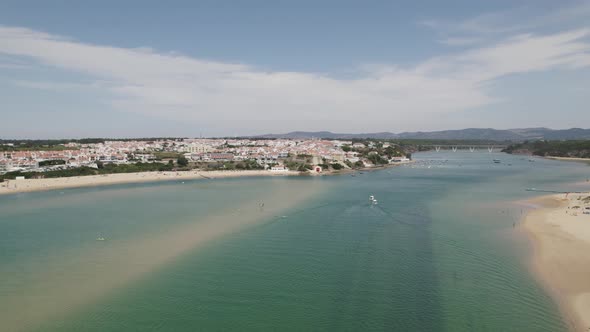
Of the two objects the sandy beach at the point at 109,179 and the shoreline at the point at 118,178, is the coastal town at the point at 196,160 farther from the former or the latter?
the sandy beach at the point at 109,179

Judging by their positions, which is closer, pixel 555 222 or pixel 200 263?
pixel 200 263

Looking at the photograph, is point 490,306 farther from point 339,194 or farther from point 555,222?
point 339,194

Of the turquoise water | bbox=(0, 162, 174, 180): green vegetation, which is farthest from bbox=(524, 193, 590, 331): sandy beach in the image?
bbox=(0, 162, 174, 180): green vegetation

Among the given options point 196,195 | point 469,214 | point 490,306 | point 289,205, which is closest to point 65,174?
point 196,195

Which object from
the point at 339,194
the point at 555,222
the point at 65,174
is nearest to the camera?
the point at 555,222

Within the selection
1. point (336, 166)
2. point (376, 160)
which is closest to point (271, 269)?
point (336, 166)

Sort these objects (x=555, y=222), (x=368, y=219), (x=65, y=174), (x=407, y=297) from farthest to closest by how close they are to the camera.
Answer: (x=65, y=174) < (x=368, y=219) < (x=555, y=222) < (x=407, y=297)
